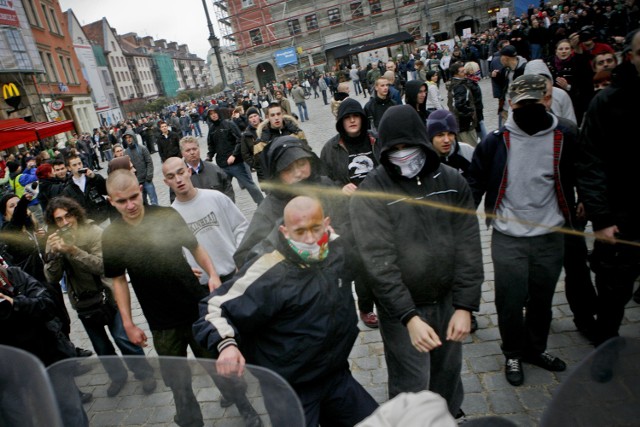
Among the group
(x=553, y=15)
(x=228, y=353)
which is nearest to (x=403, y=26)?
(x=553, y=15)

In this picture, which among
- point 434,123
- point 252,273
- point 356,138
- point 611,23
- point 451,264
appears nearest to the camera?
point 252,273

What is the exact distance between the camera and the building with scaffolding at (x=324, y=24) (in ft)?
145

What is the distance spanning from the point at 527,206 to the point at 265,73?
53257 millimetres

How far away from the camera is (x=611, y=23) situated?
1124cm

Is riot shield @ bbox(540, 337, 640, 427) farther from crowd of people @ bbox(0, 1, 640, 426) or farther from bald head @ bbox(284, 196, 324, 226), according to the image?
bald head @ bbox(284, 196, 324, 226)

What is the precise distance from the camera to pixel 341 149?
4219 mm

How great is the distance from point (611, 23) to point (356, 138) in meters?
10.8

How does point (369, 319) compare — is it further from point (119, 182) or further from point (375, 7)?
point (375, 7)

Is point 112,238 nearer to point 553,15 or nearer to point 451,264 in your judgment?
point 451,264

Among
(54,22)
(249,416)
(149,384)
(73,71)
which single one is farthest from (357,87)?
(73,71)

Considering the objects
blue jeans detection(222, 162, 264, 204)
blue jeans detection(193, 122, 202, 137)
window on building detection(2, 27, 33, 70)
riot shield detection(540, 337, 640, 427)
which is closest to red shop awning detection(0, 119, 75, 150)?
blue jeans detection(222, 162, 264, 204)

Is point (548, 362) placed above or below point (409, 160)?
below

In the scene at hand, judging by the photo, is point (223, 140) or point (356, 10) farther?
point (356, 10)

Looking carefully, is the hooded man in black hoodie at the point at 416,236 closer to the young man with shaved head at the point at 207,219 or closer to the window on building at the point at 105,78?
the young man with shaved head at the point at 207,219
